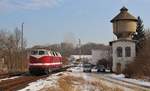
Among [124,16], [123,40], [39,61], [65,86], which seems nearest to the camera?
[65,86]

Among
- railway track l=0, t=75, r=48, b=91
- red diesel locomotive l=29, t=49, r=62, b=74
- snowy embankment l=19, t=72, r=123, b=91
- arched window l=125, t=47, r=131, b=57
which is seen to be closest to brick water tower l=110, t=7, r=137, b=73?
arched window l=125, t=47, r=131, b=57

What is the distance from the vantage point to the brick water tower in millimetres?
72000

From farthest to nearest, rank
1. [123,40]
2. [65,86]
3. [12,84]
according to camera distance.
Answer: [123,40], [12,84], [65,86]

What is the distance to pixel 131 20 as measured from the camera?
237ft

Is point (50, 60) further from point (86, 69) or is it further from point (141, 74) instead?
point (86, 69)

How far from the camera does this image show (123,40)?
7300 centimetres

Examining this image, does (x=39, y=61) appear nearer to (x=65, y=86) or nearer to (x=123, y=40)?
(x=65, y=86)

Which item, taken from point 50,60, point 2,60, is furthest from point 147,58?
point 2,60

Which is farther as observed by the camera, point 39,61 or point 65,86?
point 39,61

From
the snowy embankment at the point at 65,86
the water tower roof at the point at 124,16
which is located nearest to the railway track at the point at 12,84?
the snowy embankment at the point at 65,86

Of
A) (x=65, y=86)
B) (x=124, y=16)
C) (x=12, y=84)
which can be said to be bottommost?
(x=12, y=84)

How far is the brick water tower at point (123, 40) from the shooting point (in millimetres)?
72000

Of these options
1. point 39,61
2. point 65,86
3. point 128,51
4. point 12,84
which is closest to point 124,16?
point 128,51

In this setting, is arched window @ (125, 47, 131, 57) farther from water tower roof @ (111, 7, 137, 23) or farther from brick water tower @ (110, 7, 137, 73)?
water tower roof @ (111, 7, 137, 23)
